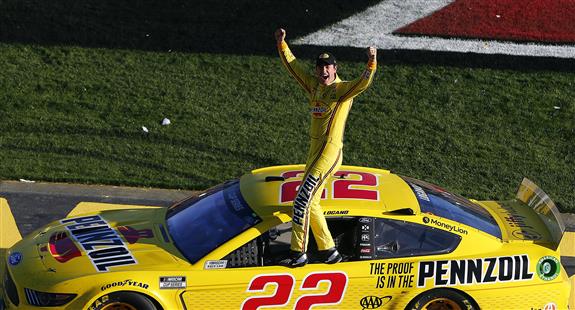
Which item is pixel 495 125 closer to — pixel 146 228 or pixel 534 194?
pixel 534 194

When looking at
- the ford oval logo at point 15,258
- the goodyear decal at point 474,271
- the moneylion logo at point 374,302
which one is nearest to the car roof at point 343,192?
the goodyear decal at point 474,271

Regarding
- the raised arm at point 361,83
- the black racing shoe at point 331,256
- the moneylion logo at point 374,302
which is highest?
the raised arm at point 361,83

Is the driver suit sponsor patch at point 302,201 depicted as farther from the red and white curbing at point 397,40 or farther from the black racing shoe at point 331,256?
the red and white curbing at point 397,40

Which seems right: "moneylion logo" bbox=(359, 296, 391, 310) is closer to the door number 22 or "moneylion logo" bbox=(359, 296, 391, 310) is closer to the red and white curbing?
the door number 22

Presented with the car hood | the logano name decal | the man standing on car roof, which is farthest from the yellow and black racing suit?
the logano name decal

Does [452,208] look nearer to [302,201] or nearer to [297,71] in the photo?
[302,201]

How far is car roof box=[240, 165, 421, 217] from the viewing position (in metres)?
7.20

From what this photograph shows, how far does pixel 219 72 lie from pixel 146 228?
21.4ft

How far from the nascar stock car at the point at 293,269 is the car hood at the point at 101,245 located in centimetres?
1

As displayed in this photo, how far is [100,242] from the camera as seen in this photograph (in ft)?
24.1

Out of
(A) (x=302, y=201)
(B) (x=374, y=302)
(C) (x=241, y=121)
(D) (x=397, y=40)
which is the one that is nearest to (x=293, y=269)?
(A) (x=302, y=201)

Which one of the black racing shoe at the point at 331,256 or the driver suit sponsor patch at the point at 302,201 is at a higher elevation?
the driver suit sponsor patch at the point at 302,201

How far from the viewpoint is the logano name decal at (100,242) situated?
7.02 meters

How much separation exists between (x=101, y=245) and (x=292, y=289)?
159 cm
